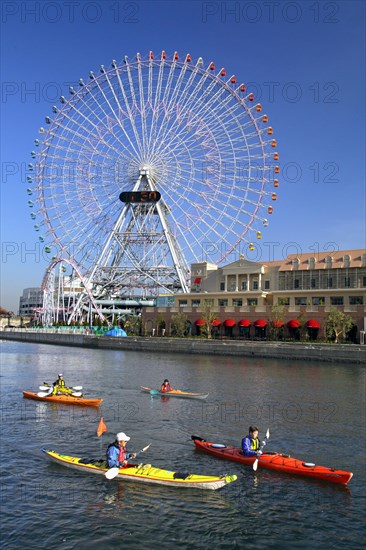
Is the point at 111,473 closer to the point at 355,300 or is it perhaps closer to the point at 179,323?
the point at 355,300

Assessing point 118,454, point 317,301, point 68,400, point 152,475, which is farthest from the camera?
point 317,301

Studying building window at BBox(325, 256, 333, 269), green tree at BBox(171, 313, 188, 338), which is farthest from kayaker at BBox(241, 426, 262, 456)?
green tree at BBox(171, 313, 188, 338)

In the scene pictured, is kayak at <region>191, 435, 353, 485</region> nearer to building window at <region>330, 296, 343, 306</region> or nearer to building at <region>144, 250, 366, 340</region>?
building at <region>144, 250, 366, 340</region>

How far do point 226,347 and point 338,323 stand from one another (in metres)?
16.7

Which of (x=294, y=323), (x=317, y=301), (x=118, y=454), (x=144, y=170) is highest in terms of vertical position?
(x=144, y=170)

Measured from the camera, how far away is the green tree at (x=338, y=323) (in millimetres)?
78438

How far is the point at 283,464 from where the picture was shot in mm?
20891

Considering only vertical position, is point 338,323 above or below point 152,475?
above

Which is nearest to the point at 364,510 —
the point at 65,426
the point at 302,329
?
the point at 65,426

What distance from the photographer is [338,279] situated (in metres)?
89.1

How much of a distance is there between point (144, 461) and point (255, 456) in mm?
4535

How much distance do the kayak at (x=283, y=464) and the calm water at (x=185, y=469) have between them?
0.30 metres

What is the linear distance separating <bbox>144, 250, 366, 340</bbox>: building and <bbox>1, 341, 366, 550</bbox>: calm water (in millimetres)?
40093

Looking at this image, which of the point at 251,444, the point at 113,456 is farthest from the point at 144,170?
the point at 113,456
